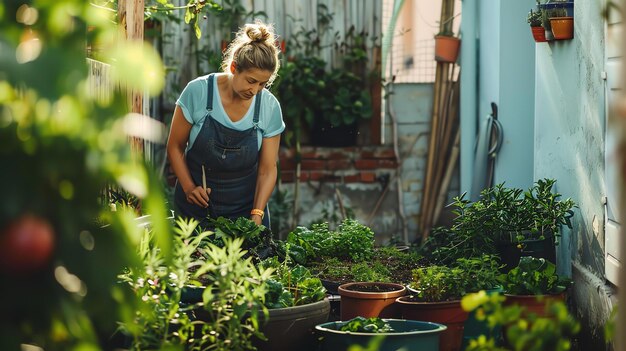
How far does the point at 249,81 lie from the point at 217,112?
31cm

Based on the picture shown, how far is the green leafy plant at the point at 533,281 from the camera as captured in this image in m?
4.31

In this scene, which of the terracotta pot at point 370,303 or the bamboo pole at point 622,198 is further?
the terracotta pot at point 370,303

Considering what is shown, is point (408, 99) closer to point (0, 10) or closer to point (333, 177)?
point (333, 177)

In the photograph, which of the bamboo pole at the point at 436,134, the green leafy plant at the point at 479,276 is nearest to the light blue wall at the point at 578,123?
the green leafy plant at the point at 479,276

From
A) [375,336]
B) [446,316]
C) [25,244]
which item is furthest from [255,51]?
[25,244]

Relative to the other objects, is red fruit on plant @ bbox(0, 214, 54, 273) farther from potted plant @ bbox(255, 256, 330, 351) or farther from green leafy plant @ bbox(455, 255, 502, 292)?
green leafy plant @ bbox(455, 255, 502, 292)

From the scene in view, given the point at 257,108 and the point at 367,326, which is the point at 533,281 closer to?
the point at 367,326

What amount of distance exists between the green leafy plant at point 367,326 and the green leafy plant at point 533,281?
1.07 meters

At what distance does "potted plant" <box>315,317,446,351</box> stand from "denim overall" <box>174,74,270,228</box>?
74.2 inches

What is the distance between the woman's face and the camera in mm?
4895

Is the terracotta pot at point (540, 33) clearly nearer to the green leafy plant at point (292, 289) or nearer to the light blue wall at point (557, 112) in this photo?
the light blue wall at point (557, 112)

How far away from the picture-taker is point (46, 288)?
1.46 metres

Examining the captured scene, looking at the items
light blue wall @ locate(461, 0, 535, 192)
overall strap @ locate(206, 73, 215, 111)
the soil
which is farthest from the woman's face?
light blue wall @ locate(461, 0, 535, 192)

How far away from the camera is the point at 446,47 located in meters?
8.38
